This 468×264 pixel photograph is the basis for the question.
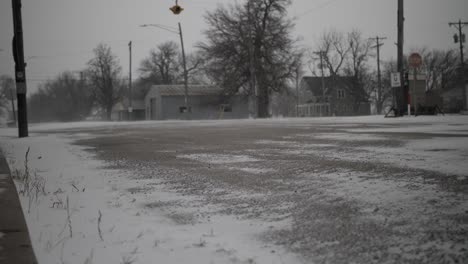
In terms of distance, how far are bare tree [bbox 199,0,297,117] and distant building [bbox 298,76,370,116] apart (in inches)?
1102

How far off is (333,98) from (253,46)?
4064 centimetres

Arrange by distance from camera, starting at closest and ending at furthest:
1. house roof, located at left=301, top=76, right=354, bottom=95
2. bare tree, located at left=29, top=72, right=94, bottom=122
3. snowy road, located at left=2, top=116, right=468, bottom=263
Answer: snowy road, located at left=2, top=116, right=468, bottom=263 → house roof, located at left=301, top=76, right=354, bottom=95 → bare tree, located at left=29, top=72, right=94, bottom=122

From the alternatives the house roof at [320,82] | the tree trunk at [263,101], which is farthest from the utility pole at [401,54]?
the house roof at [320,82]

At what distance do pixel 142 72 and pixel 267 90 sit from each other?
56.8 meters

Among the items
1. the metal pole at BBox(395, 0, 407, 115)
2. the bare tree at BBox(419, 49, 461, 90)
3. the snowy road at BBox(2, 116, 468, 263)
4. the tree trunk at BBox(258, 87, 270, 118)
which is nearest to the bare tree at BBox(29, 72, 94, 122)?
the tree trunk at BBox(258, 87, 270, 118)

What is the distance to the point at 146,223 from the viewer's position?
156 inches

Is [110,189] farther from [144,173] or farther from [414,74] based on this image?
[414,74]

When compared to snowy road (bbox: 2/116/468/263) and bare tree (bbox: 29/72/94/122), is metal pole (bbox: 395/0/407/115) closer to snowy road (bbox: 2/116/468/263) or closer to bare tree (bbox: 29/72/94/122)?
snowy road (bbox: 2/116/468/263)

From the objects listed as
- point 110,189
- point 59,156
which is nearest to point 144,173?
point 110,189

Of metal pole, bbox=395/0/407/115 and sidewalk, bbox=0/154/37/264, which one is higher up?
metal pole, bbox=395/0/407/115

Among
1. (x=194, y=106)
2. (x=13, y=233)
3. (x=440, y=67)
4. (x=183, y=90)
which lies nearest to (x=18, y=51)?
(x=13, y=233)

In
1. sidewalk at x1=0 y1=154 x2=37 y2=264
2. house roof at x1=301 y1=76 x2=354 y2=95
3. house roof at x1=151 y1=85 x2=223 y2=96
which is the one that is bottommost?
sidewalk at x1=0 y1=154 x2=37 y2=264

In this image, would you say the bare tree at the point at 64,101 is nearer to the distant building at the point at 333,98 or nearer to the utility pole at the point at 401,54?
the distant building at the point at 333,98

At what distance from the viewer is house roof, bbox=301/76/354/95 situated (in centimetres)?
8172
